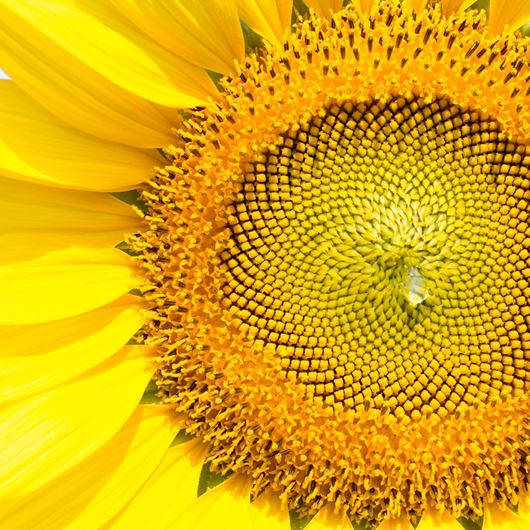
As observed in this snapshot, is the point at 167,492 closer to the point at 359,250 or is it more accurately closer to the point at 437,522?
the point at 437,522

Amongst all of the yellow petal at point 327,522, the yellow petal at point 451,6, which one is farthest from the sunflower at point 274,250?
the yellow petal at point 327,522

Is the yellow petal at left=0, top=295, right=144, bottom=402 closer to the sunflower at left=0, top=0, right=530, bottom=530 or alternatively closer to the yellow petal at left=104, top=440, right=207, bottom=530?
the sunflower at left=0, top=0, right=530, bottom=530

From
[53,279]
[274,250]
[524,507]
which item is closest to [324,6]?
[274,250]

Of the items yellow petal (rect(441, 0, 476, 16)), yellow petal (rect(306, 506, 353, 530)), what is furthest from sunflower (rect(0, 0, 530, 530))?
yellow petal (rect(306, 506, 353, 530))

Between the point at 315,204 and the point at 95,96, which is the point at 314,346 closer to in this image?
the point at 315,204

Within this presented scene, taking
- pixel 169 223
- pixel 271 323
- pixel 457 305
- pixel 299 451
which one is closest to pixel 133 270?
pixel 169 223
